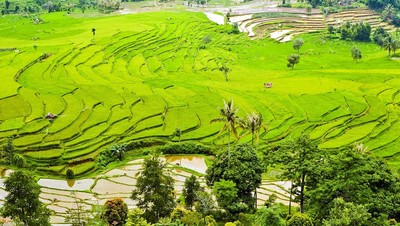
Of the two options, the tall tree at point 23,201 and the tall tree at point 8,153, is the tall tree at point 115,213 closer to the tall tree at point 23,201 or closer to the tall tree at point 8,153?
the tall tree at point 23,201

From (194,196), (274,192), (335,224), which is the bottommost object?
(274,192)

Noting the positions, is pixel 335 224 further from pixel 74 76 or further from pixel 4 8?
pixel 4 8

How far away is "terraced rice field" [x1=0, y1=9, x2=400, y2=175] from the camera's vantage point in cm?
3741

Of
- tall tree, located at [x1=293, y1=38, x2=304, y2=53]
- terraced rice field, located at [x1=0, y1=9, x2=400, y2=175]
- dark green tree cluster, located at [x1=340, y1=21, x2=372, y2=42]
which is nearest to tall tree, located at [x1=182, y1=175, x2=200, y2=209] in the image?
terraced rice field, located at [x1=0, y1=9, x2=400, y2=175]

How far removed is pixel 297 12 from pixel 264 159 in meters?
74.4

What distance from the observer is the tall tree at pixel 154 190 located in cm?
2267

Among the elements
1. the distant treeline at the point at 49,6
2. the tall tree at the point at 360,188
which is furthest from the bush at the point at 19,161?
the distant treeline at the point at 49,6

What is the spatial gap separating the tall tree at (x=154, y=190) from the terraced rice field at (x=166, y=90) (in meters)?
10.5

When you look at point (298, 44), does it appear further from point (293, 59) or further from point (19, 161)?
point (19, 161)

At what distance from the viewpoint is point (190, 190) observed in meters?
26.2

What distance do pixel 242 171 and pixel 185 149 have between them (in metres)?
10.7

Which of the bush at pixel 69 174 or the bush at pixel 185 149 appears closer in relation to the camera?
the bush at pixel 69 174

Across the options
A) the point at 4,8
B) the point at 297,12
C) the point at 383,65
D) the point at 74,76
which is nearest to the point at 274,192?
the point at 74,76

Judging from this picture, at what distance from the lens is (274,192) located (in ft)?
101
